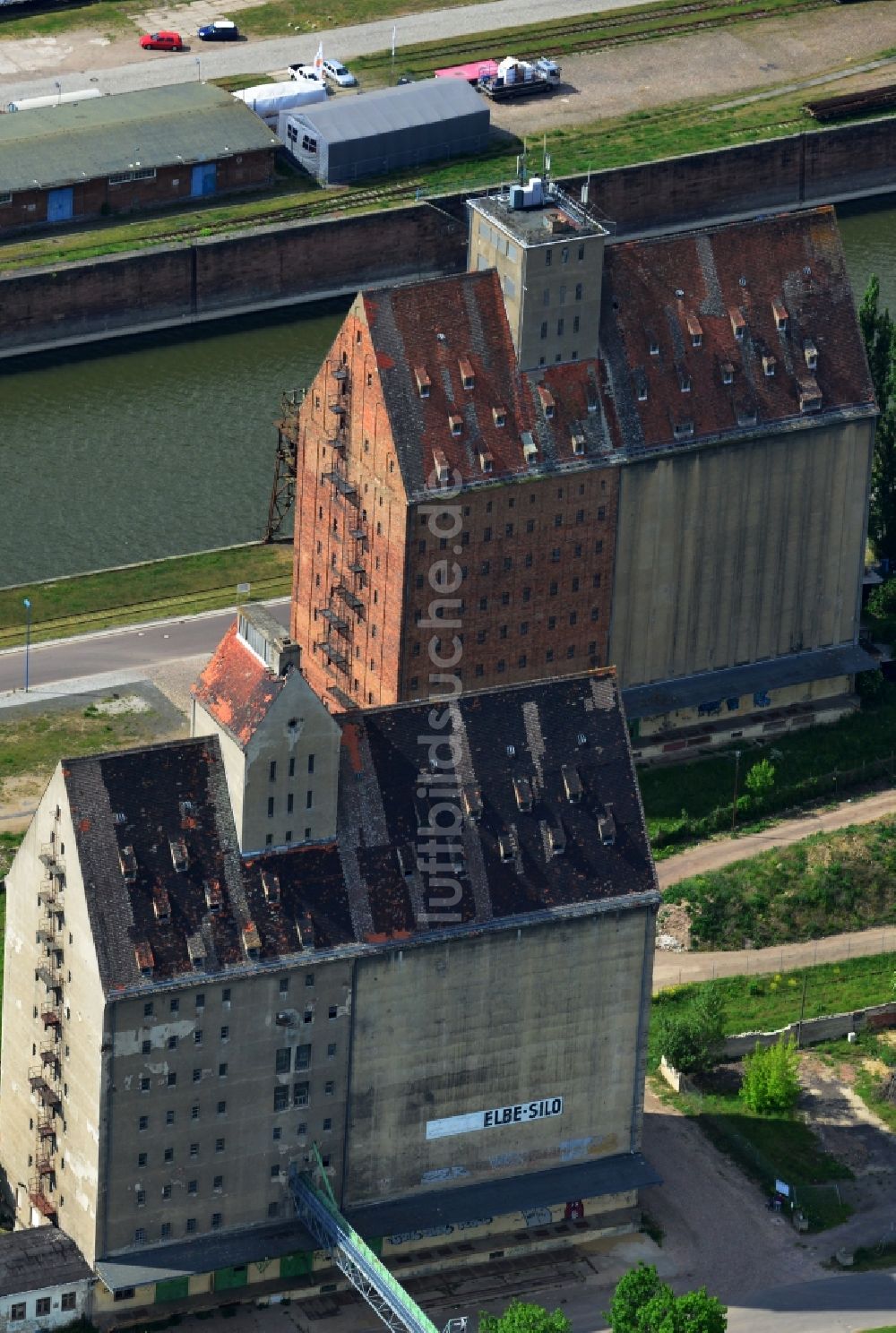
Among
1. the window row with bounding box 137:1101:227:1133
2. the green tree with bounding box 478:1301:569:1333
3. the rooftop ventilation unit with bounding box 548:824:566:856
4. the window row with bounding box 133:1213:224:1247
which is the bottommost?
the window row with bounding box 133:1213:224:1247

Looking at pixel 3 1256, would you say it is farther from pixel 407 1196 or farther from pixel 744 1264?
pixel 744 1264

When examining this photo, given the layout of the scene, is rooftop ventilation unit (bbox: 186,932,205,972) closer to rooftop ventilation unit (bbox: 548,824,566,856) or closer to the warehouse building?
the warehouse building

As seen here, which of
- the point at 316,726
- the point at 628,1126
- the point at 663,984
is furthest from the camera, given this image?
the point at 663,984

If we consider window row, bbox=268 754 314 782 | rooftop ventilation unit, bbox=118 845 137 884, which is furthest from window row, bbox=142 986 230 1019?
window row, bbox=268 754 314 782

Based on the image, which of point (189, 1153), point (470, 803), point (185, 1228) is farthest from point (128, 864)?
point (185, 1228)

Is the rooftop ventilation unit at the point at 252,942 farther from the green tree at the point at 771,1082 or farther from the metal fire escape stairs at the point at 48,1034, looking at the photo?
the green tree at the point at 771,1082

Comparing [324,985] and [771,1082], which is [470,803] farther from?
[771,1082]

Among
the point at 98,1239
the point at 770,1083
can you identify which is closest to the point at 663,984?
the point at 770,1083
